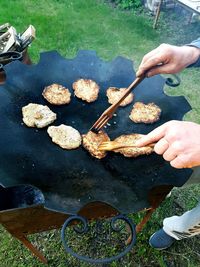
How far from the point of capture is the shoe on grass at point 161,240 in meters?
2.86

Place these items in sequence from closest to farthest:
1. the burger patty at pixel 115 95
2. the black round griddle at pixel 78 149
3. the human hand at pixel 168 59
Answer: the black round griddle at pixel 78 149 → the human hand at pixel 168 59 → the burger patty at pixel 115 95

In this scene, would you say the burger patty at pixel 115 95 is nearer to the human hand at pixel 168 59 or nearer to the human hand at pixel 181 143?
the human hand at pixel 168 59

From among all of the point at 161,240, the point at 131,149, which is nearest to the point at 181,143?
the point at 131,149

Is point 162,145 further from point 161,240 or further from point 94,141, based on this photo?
point 161,240

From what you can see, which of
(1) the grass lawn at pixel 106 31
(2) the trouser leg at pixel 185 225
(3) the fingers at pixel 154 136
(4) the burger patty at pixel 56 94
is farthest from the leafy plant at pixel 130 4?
(3) the fingers at pixel 154 136

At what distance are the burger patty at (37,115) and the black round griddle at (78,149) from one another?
0.16ft

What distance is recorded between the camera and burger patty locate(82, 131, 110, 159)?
224 centimetres

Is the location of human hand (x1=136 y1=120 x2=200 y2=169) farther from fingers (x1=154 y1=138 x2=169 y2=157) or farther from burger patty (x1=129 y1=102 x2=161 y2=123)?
burger patty (x1=129 y1=102 x2=161 y2=123)

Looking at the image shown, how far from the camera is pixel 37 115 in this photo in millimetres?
2291

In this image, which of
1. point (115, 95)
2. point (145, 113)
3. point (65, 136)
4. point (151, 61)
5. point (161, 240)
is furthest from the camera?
point (161, 240)

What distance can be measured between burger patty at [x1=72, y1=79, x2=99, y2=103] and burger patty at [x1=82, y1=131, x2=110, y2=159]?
356mm

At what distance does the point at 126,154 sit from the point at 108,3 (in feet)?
17.5

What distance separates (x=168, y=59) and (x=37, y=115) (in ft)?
3.50

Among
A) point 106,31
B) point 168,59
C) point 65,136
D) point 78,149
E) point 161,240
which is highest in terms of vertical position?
point 168,59
